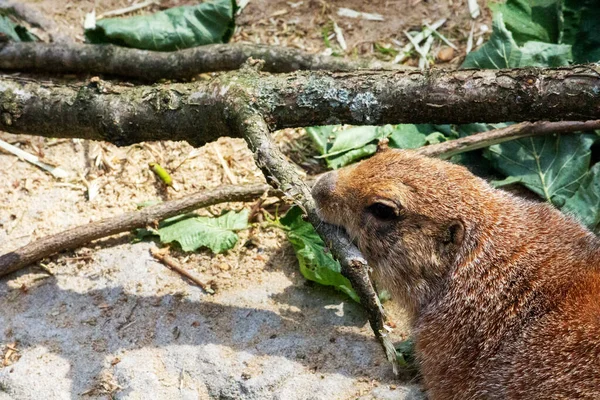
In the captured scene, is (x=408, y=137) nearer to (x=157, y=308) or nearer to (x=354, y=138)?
(x=354, y=138)

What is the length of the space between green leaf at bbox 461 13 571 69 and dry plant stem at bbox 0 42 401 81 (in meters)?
0.87

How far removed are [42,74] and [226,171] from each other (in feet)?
7.30

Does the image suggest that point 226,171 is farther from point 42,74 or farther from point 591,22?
point 591,22

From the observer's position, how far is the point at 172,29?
710 centimetres

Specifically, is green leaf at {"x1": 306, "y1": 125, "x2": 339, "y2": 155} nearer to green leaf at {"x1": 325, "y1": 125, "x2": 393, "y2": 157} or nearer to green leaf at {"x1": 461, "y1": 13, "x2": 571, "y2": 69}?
green leaf at {"x1": 325, "y1": 125, "x2": 393, "y2": 157}

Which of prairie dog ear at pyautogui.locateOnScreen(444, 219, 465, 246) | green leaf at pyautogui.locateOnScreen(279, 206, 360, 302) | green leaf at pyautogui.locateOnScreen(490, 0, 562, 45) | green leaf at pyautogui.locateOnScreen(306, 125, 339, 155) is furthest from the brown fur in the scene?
green leaf at pyautogui.locateOnScreen(490, 0, 562, 45)

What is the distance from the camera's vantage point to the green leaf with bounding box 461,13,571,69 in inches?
238

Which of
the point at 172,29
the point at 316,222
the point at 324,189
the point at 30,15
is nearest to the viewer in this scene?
the point at 316,222

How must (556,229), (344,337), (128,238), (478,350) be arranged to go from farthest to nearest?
(128,238) < (344,337) < (556,229) < (478,350)

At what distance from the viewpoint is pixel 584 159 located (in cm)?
575

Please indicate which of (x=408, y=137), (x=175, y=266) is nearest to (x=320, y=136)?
(x=408, y=137)

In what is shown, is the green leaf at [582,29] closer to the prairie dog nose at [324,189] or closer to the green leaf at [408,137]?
the green leaf at [408,137]

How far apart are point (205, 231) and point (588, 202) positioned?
2855mm

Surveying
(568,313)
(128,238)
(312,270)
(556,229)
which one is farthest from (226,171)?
(568,313)
